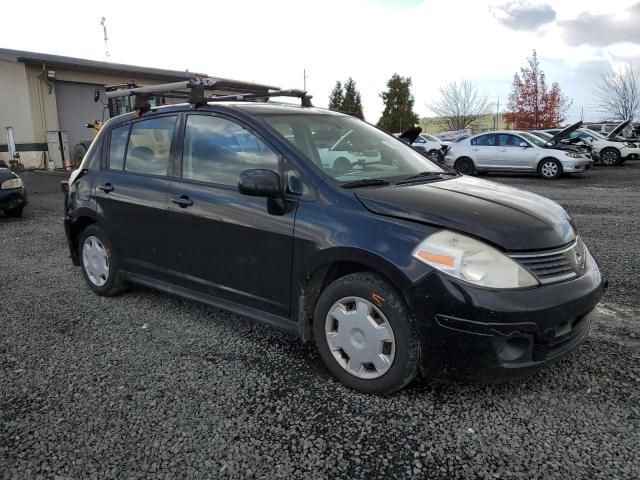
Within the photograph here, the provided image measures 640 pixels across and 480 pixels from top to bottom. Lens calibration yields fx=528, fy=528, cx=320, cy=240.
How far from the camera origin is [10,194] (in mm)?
9117

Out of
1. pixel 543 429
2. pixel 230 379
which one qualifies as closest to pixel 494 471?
pixel 543 429

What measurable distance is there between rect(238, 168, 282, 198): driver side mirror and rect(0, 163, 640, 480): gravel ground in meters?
1.11

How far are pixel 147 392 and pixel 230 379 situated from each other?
1.57 feet

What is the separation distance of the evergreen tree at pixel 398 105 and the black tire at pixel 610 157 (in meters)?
26.4

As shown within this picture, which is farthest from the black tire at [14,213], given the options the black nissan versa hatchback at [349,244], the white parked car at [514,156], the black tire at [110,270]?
the white parked car at [514,156]

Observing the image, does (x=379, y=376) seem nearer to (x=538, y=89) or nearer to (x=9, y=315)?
(x=9, y=315)

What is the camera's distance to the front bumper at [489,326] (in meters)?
2.58

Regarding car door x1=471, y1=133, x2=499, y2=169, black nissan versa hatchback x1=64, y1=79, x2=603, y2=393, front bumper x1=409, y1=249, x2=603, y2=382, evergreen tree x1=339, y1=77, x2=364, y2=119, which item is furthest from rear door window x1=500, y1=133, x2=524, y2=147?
evergreen tree x1=339, y1=77, x2=364, y2=119

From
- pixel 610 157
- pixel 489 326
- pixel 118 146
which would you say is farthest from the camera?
pixel 610 157

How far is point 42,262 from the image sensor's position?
6172 millimetres

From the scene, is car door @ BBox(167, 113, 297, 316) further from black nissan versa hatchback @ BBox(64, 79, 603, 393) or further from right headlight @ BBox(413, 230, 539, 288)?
right headlight @ BBox(413, 230, 539, 288)

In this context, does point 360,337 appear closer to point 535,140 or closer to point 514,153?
point 514,153

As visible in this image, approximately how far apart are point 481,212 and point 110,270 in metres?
3.20

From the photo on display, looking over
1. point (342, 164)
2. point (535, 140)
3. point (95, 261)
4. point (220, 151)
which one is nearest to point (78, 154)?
point (95, 261)
